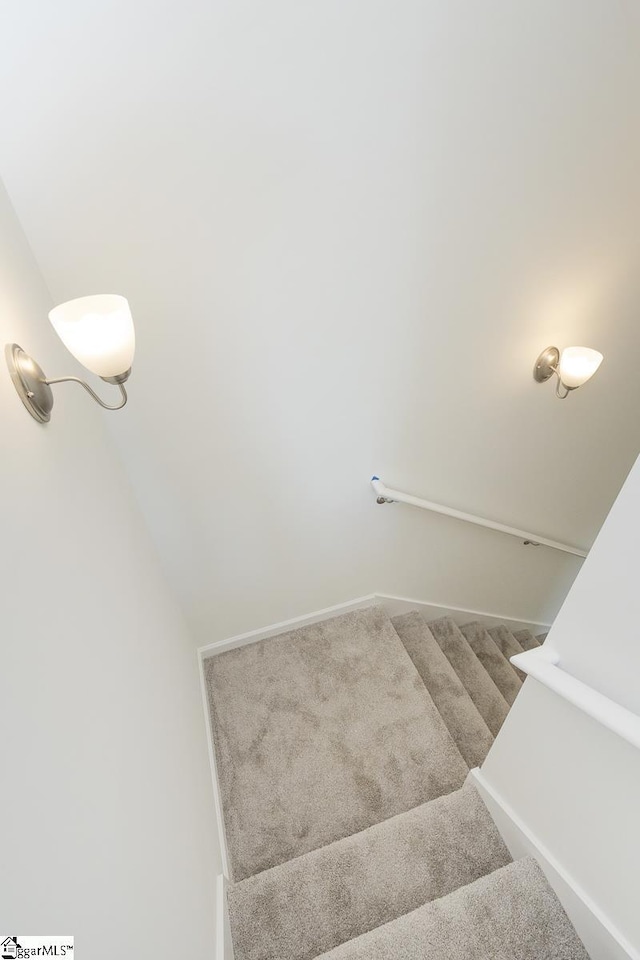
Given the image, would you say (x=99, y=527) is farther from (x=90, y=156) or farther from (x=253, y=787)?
(x=253, y=787)

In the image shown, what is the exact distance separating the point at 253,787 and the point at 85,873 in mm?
1229

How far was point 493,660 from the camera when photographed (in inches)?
110

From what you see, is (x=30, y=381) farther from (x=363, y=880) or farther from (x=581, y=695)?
(x=363, y=880)

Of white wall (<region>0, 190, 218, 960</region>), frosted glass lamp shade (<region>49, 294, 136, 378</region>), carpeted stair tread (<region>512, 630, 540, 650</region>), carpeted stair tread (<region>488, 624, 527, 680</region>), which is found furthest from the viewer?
carpeted stair tread (<region>512, 630, 540, 650</region>)

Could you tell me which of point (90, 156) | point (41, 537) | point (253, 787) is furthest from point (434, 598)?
point (90, 156)

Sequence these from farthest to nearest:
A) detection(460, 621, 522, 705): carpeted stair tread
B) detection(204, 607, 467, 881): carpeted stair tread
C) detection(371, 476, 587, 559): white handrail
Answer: detection(460, 621, 522, 705): carpeted stair tread < detection(371, 476, 587, 559): white handrail < detection(204, 607, 467, 881): carpeted stair tread

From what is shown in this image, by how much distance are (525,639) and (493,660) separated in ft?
2.31

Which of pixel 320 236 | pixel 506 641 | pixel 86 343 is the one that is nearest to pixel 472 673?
pixel 506 641

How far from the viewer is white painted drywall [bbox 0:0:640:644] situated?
3.27 feet

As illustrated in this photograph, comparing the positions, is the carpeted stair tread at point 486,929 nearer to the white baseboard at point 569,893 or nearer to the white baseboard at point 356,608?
the white baseboard at point 569,893

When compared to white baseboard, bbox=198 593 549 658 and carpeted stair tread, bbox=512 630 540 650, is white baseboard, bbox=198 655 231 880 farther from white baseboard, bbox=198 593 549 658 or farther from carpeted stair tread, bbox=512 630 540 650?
carpeted stair tread, bbox=512 630 540 650

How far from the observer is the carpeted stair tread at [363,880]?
4.03 feet

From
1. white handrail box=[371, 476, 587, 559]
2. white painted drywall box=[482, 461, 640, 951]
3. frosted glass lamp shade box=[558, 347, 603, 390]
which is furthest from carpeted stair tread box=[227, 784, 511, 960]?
frosted glass lamp shade box=[558, 347, 603, 390]

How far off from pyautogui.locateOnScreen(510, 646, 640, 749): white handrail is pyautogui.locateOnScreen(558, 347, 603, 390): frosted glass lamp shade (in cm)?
134
